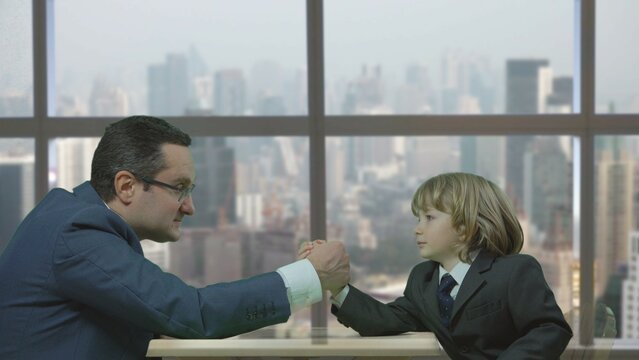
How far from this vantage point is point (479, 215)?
2.56 meters

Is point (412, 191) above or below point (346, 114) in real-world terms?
below

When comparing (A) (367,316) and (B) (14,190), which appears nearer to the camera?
(A) (367,316)

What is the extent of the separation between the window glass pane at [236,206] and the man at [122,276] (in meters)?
2.32

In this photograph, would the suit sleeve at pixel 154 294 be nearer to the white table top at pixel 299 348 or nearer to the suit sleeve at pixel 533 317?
the white table top at pixel 299 348

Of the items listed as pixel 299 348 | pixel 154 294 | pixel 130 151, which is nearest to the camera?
pixel 299 348

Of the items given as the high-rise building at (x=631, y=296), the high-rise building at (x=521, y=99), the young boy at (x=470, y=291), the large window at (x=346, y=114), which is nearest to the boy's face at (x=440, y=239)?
the young boy at (x=470, y=291)

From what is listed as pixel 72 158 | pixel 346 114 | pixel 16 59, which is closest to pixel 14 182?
pixel 72 158

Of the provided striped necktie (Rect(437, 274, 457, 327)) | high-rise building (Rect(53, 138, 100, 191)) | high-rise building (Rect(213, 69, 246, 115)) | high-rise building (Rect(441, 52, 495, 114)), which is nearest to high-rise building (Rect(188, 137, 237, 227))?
high-rise building (Rect(213, 69, 246, 115))

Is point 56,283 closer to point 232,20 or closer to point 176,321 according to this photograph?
point 176,321

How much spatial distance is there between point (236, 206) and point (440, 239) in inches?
75.8

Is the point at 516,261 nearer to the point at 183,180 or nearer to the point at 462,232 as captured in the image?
the point at 462,232

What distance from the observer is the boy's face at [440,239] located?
2.56 m

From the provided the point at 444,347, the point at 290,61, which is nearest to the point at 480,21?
the point at 290,61

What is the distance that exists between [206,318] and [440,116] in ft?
9.08
